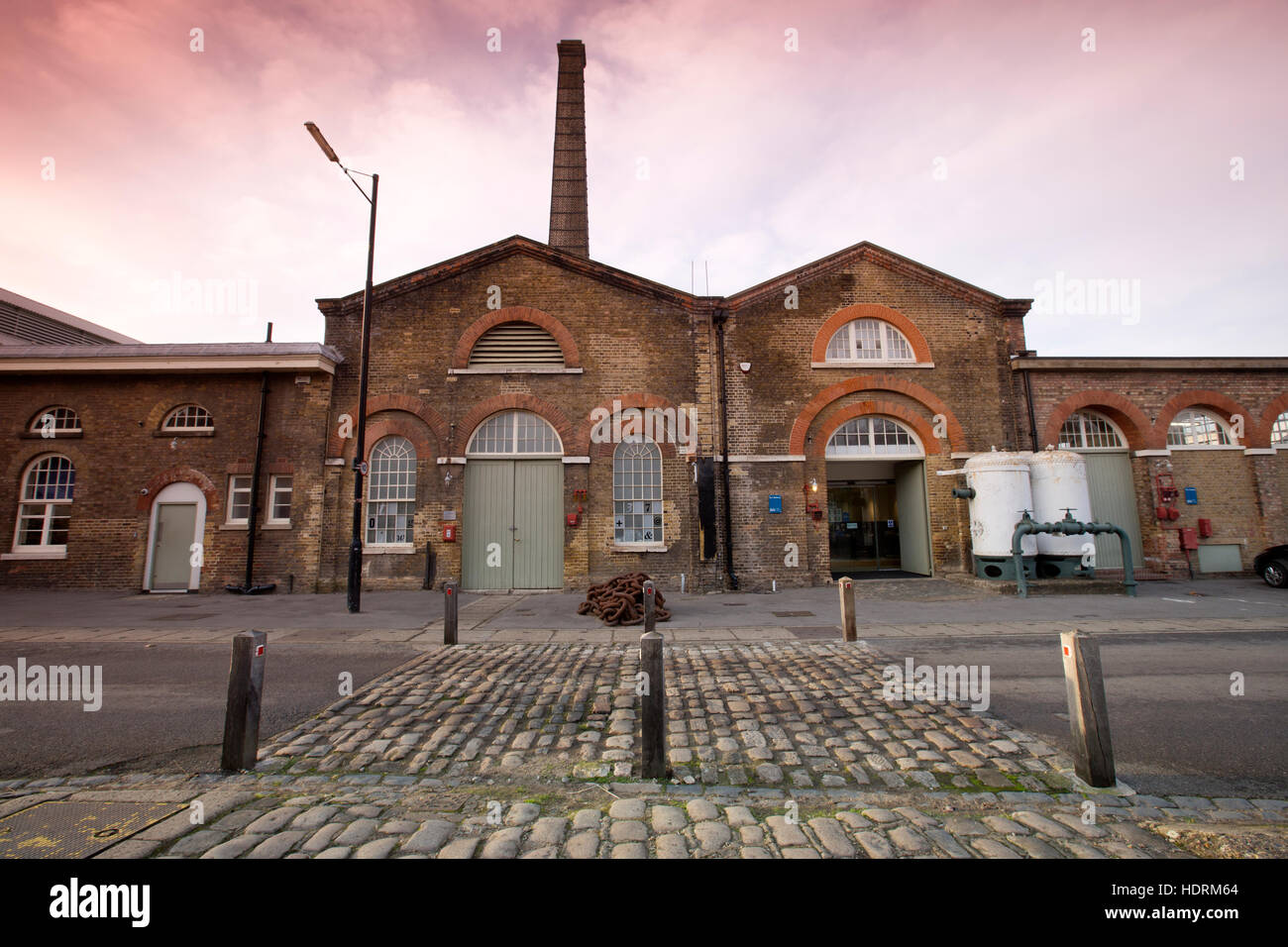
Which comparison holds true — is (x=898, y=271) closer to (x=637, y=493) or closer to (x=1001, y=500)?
(x=1001, y=500)

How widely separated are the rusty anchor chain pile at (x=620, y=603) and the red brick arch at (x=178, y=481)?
10395mm

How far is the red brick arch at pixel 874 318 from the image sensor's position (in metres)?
14.6

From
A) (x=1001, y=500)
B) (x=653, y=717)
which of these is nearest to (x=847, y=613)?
(x=653, y=717)

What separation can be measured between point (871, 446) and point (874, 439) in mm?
216

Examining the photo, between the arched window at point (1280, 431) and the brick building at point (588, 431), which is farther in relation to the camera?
the arched window at point (1280, 431)

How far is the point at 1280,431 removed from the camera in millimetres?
15211

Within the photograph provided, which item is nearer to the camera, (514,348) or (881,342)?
(514,348)

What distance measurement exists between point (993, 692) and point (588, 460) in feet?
32.4

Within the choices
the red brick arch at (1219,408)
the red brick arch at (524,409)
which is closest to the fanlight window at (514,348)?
the red brick arch at (524,409)

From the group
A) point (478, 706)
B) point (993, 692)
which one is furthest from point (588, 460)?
point (993, 692)

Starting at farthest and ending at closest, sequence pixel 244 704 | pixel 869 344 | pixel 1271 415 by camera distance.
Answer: pixel 1271 415 < pixel 869 344 < pixel 244 704

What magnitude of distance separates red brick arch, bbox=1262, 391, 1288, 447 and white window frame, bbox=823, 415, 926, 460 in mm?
9444

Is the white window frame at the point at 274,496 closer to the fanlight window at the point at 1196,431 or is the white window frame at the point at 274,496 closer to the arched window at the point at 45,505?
the arched window at the point at 45,505

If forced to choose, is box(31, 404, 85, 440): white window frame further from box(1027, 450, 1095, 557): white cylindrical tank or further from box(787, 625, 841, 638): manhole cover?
box(1027, 450, 1095, 557): white cylindrical tank
